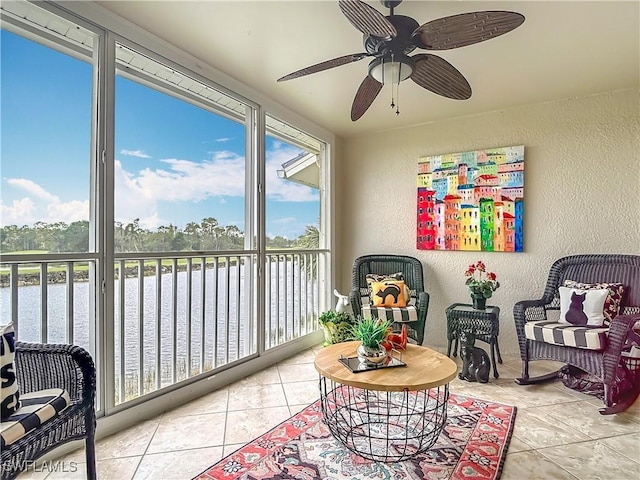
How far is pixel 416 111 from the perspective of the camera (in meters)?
3.74

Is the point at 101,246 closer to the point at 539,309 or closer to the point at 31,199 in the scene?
the point at 31,199

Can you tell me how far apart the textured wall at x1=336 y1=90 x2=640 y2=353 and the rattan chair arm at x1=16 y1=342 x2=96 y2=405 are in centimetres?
334

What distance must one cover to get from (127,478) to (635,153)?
432 cm

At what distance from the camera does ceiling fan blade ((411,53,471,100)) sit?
6.53 feet

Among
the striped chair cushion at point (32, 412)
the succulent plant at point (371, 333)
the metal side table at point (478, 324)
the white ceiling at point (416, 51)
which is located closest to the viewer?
the striped chair cushion at point (32, 412)

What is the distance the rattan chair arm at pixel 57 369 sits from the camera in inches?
62.5

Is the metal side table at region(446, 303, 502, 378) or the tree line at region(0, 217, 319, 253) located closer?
the tree line at region(0, 217, 319, 253)

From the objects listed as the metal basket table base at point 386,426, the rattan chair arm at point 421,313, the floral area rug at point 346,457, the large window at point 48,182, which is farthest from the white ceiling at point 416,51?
the floral area rug at point 346,457

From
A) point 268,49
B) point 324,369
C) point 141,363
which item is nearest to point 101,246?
point 141,363

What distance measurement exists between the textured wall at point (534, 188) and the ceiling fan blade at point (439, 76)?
5.64 feet

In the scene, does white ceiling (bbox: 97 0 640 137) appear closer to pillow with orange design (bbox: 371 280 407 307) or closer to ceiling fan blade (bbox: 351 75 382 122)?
ceiling fan blade (bbox: 351 75 382 122)

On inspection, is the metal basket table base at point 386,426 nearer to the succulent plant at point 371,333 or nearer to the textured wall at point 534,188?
the succulent plant at point 371,333

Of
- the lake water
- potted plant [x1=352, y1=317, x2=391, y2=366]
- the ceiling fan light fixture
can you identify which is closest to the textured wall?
the lake water

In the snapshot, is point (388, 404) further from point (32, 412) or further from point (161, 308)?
point (161, 308)
